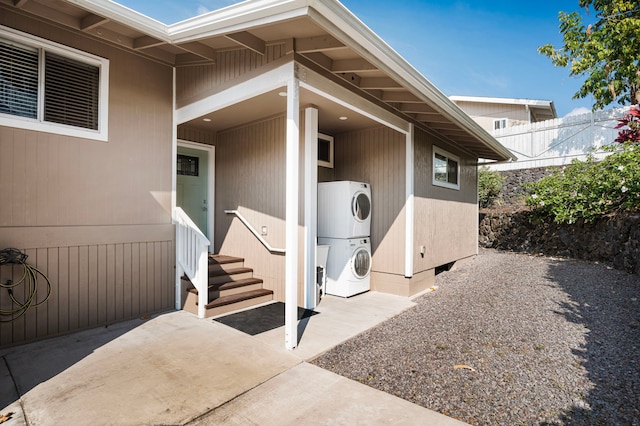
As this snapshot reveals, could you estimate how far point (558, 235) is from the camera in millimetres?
7586

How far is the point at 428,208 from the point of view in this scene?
5.97 m

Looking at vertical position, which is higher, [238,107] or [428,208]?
[238,107]

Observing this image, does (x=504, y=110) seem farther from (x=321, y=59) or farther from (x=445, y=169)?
(x=321, y=59)

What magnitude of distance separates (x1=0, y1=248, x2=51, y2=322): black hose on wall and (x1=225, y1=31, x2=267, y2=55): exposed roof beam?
2922mm

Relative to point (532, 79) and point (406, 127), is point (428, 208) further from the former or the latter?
point (532, 79)

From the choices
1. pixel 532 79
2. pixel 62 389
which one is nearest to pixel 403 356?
pixel 62 389

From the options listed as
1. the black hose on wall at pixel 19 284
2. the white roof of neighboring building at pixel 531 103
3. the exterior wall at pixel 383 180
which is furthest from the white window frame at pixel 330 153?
the white roof of neighboring building at pixel 531 103

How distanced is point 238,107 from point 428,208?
3634mm

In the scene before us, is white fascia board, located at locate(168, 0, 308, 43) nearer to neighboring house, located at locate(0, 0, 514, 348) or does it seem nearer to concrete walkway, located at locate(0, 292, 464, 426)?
neighboring house, located at locate(0, 0, 514, 348)

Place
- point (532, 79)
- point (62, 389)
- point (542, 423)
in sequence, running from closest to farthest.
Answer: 1. point (542, 423)
2. point (62, 389)
3. point (532, 79)

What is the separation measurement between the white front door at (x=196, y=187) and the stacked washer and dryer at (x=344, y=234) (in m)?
2.03

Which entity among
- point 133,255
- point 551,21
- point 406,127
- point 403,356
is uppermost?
point 551,21

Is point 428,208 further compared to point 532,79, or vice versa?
point 532,79

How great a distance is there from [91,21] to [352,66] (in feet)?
9.20
